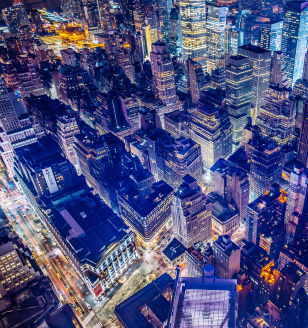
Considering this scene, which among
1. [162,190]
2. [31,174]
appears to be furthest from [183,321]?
[31,174]

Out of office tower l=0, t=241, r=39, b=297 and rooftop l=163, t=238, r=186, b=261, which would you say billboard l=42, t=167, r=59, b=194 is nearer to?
office tower l=0, t=241, r=39, b=297

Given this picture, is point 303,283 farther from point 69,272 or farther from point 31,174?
point 31,174

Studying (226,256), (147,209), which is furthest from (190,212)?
(226,256)

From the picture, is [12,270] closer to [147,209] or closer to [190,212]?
[147,209]

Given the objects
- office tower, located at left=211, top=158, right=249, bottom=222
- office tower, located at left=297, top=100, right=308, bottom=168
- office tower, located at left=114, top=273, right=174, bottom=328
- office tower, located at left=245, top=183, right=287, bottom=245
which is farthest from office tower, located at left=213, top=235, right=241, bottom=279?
office tower, located at left=297, top=100, right=308, bottom=168

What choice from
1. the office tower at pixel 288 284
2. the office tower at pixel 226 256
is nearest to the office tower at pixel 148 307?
the office tower at pixel 226 256

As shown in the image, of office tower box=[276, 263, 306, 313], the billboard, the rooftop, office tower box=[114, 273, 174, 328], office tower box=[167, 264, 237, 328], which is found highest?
office tower box=[167, 264, 237, 328]

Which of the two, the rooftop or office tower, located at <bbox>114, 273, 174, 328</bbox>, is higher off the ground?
office tower, located at <bbox>114, 273, 174, 328</bbox>
